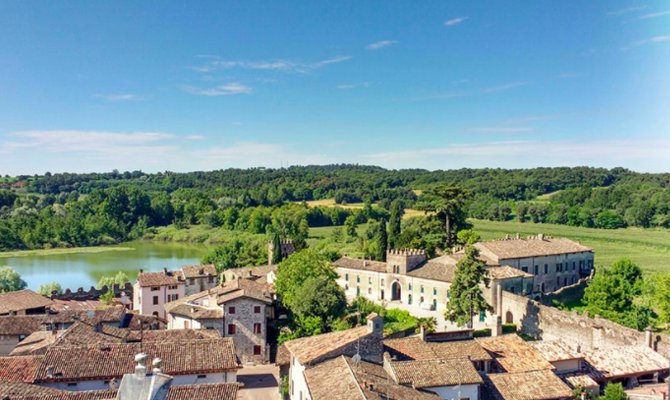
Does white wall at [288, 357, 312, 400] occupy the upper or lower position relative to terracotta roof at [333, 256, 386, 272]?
lower

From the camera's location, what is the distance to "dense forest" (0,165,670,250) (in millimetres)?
87100

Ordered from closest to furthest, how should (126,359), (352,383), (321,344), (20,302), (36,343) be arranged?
(352,383)
(126,359)
(321,344)
(36,343)
(20,302)

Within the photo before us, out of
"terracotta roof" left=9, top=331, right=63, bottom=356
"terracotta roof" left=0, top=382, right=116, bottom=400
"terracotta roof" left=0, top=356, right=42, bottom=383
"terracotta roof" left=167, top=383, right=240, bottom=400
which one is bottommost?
"terracotta roof" left=9, top=331, right=63, bottom=356

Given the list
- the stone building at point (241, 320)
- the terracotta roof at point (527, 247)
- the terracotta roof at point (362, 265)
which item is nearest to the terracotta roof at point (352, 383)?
the stone building at point (241, 320)

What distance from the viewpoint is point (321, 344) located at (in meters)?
22.8

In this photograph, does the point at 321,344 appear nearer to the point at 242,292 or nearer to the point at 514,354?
the point at 514,354

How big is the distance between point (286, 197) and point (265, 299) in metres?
106

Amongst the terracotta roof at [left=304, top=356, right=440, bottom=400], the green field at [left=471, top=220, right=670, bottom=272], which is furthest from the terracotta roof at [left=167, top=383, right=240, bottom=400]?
the green field at [left=471, top=220, right=670, bottom=272]

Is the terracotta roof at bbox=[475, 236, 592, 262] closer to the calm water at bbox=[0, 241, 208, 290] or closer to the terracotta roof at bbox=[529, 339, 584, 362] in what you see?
the terracotta roof at bbox=[529, 339, 584, 362]

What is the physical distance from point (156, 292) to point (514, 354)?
25.4 meters

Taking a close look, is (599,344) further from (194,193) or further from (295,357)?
(194,193)

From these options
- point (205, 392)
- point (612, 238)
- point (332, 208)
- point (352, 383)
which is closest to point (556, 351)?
point (352, 383)

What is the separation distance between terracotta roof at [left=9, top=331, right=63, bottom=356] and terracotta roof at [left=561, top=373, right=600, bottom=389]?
21.9 meters

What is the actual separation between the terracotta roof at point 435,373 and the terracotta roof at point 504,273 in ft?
51.2
